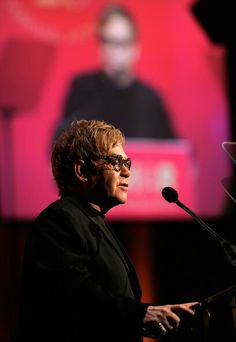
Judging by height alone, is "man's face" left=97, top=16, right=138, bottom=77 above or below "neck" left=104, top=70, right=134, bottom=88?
above

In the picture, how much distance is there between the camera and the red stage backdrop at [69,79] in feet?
14.2

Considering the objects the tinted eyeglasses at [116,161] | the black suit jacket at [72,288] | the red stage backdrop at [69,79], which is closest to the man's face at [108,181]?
the tinted eyeglasses at [116,161]

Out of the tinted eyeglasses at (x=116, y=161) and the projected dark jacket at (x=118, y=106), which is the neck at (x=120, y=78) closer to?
the projected dark jacket at (x=118, y=106)

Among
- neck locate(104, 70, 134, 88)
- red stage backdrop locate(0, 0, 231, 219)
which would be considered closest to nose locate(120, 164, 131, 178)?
red stage backdrop locate(0, 0, 231, 219)

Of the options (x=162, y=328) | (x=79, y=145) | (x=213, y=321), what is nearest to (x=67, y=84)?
(x=79, y=145)

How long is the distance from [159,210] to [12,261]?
1160 millimetres

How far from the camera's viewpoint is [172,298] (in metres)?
5.46

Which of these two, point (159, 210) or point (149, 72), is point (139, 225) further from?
point (149, 72)

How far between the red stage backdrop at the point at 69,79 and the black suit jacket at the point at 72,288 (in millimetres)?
2257

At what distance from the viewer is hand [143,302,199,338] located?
6.34ft

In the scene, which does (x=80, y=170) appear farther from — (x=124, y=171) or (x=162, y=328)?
(x=162, y=328)

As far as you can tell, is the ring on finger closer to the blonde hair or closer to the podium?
the podium

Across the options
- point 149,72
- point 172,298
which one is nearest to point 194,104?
point 149,72

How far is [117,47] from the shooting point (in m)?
4.53
